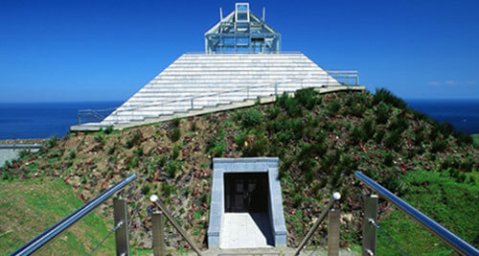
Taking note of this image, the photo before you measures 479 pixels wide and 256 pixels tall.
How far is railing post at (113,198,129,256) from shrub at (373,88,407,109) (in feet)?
45.1

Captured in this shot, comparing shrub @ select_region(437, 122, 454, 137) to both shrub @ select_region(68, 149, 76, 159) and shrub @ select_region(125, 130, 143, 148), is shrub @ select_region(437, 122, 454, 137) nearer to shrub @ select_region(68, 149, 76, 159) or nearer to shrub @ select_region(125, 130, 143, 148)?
shrub @ select_region(125, 130, 143, 148)

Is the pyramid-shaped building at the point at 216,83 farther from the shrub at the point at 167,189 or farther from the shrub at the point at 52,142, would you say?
the shrub at the point at 167,189

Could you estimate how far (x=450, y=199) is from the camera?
33.6ft

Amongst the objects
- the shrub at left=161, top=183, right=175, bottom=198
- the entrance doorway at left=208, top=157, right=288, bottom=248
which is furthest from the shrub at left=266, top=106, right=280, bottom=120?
the shrub at left=161, top=183, right=175, bottom=198

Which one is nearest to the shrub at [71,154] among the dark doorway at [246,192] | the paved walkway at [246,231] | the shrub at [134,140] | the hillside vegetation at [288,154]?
the hillside vegetation at [288,154]

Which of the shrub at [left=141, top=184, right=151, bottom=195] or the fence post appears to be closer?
the fence post

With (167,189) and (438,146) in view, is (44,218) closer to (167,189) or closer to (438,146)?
(167,189)

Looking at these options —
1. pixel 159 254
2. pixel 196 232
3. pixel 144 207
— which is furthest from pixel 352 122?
pixel 159 254

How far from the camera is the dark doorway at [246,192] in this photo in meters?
13.1

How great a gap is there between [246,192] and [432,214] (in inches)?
251

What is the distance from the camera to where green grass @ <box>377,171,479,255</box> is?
9171 millimetres

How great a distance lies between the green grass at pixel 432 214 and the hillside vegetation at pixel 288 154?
131 millimetres

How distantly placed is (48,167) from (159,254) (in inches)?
435

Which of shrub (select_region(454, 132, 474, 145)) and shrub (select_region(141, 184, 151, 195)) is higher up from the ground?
shrub (select_region(454, 132, 474, 145))
